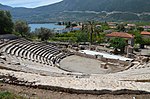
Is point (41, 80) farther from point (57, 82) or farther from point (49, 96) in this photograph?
point (49, 96)

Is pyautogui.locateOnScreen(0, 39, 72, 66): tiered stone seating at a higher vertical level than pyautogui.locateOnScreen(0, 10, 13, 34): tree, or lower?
lower

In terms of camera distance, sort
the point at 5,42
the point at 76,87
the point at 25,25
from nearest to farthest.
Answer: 1. the point at 76,87
2. the point at 5,42
3. the point at 25,25

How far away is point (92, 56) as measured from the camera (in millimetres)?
41812

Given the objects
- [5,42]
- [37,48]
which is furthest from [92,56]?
[5,42]

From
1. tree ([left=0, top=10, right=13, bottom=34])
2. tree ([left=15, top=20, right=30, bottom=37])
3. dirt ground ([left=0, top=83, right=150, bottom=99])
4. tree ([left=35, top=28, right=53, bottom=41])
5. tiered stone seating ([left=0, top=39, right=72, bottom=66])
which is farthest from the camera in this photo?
tree ([left=35, top=28, right=53, bottom=41])

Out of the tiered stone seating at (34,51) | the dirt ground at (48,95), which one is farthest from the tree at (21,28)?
the dirt ground at (48,95)

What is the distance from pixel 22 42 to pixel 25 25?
14.3 metres

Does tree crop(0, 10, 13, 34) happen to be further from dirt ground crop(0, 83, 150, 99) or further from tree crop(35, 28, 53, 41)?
dirt ground crop(0, 83, 150, 99)

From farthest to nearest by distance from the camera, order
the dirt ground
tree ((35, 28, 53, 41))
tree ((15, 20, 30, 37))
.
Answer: tree ((35, 28, 53, 41)), tree ((15, 20, 30, 37)), the dirt ground

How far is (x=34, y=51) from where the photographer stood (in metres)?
36.6

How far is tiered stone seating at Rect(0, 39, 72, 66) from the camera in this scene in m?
32.0

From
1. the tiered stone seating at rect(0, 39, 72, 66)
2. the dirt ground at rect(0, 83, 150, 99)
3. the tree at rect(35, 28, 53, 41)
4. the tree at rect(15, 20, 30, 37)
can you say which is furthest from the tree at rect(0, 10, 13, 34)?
the dirt ground at rect(0, 83, 150, 99)

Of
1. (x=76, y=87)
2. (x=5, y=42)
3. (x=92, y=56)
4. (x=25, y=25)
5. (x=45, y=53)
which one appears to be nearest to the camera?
(x=76, y=87)

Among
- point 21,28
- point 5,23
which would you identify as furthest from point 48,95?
point 21,28
